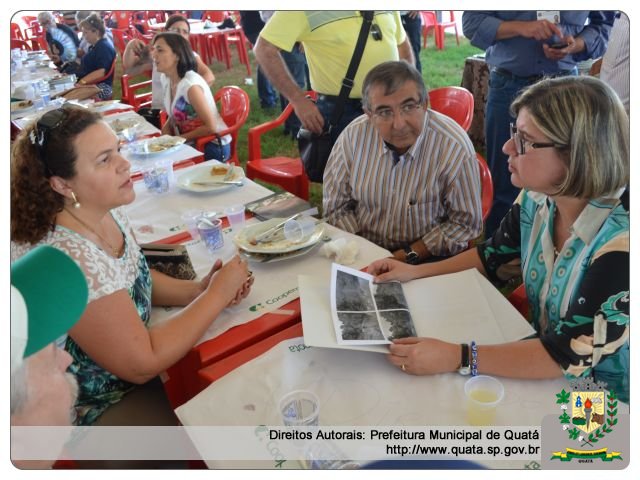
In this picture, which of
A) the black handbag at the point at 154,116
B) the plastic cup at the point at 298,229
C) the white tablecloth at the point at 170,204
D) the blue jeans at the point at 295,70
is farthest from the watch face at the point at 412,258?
the blue jeans at the point at 295,70

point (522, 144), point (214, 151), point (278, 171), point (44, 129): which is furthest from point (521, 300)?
point (214, 151)

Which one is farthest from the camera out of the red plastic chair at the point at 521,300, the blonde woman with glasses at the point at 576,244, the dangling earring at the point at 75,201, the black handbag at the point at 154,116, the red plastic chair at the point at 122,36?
the red plastic chair at the point at 122,36

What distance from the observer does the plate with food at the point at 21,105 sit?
371 cm

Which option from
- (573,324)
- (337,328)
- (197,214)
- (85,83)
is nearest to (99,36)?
(85,83)

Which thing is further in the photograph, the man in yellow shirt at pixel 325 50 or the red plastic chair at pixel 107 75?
the red plastic chair at pixel 107 75

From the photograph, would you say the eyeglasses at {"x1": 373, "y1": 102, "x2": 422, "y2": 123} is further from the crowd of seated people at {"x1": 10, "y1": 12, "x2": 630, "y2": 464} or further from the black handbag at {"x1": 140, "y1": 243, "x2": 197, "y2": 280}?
the black handbag at {"x1": 140, "y1": 243, "x2": 197, "y2": 280}

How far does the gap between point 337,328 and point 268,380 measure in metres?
0.19

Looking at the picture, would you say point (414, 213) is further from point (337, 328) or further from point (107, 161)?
point (107, 161)

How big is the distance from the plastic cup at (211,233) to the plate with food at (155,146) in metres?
1.05

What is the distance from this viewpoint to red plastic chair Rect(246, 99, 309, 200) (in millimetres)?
2896

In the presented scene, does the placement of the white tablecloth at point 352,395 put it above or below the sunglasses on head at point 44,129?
below

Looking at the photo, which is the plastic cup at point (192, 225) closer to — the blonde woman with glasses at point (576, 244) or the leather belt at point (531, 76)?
the blonde woman with glasses at point (576, 244)

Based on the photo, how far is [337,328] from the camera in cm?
112

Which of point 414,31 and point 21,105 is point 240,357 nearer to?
point 21,105
